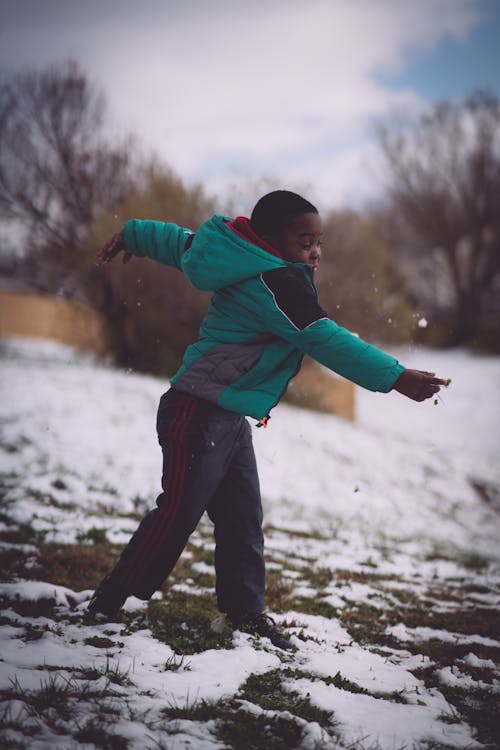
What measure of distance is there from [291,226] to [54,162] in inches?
491

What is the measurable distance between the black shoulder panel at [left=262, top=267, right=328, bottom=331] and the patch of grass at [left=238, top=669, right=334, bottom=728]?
1.34 metres

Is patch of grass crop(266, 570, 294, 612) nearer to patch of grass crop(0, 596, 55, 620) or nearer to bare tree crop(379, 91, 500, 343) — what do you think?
patch of grass crop(0, 596, 55, 620)

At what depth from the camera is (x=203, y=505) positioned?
258 cm

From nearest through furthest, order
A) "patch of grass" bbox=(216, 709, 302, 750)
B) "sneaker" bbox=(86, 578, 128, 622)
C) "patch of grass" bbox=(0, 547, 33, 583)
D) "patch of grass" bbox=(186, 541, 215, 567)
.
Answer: "patch of grass" bbox=(216, 709, 302, 750), "sneaker" bbox=(86, 578, 128, 622), "patch of grass" bbox=(0, 547, 33, 583), "patch of grass" bbox=(186, 541, 215, 567)

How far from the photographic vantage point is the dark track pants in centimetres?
253

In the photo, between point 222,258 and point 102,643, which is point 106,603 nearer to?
point 102,643

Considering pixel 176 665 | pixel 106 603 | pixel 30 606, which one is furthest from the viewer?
pixel 30 606

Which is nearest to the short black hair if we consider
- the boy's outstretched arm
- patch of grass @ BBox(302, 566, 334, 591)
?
the boy's outstretched arm

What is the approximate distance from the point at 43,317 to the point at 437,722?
22.0 meters

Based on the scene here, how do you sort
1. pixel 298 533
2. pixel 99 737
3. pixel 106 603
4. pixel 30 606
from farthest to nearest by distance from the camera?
pixel 298 533, pixel 30 606, pixel 106 603, pixel 99 737

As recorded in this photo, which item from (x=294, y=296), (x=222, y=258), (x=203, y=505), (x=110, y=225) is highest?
(x=110, y=225)

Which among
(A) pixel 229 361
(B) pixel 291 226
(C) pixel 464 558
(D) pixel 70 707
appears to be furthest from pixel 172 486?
(C) pixel 464 558

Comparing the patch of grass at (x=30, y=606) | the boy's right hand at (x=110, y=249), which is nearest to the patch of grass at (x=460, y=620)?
the patch of grass at (x=30, y=606)

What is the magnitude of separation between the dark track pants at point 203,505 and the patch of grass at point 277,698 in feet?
1.61
